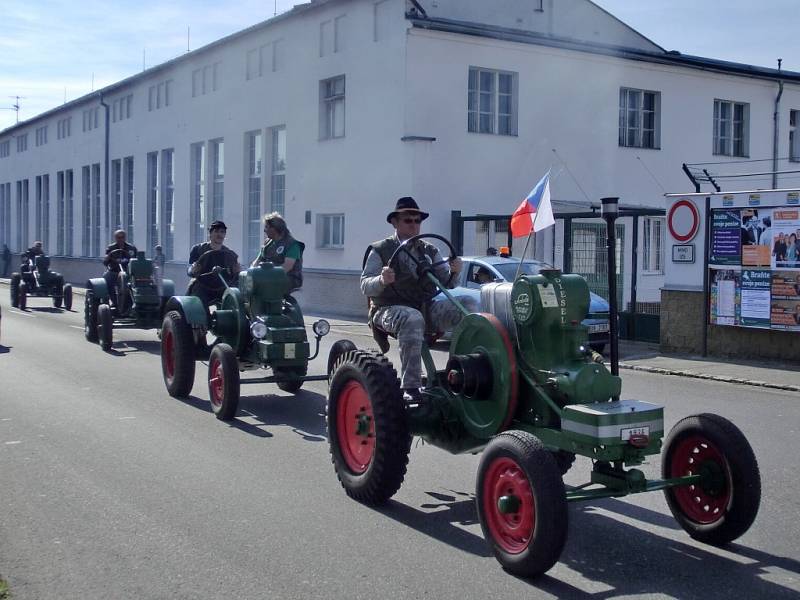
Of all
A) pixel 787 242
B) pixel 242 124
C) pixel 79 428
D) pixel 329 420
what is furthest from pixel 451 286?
pixel 242 124

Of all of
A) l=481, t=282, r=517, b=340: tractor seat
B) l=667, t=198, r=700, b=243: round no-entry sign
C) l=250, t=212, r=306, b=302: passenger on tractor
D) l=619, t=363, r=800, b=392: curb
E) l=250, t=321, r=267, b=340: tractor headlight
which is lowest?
l=619, t=363, r=800, b=392: curb

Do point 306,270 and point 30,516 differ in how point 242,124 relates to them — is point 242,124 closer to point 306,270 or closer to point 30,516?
point 306,270

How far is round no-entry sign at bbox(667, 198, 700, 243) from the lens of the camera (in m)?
15.3

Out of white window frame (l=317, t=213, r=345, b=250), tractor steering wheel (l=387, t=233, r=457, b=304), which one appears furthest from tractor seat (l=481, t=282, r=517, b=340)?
white window frame (l=317, t=213, r=345, b=250)

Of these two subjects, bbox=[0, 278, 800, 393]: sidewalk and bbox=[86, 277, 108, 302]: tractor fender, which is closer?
bbox=[0, 278, 800, 393]: sidewalk

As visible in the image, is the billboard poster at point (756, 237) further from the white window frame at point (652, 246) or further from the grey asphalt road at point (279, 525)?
the white window frame at point (652, 246)

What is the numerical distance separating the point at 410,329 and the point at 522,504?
196 cm

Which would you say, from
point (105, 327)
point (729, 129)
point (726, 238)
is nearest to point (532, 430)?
point (726, 238)

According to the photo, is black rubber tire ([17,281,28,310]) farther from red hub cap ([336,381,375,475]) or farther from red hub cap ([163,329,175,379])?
red hub cap ([336,381,375,475])

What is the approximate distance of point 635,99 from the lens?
27.3m

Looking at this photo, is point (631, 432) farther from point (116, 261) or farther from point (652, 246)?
point (652, 246)

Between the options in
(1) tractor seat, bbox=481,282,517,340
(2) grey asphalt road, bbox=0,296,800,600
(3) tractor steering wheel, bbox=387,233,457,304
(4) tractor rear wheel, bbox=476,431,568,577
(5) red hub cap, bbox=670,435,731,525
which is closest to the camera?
(4) tractor rear wheel, bbox=476,431,568,577

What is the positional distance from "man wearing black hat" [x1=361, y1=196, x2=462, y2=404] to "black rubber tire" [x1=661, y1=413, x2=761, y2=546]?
1.87 meters

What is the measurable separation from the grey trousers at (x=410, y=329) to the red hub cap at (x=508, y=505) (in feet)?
4.93
